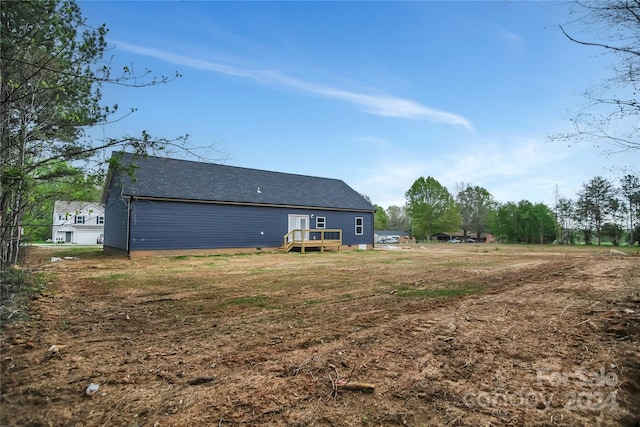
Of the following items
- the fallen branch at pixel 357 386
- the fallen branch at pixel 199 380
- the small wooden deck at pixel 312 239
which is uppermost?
the small wooden deck at pixel 312 239

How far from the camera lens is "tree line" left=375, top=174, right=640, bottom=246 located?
123ft

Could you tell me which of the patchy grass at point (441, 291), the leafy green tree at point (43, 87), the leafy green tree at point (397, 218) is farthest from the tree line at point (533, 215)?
the leafy green tree at point (43, 87)

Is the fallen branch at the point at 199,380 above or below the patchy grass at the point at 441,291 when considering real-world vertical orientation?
below

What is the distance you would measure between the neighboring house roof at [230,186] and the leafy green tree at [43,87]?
8832 mm

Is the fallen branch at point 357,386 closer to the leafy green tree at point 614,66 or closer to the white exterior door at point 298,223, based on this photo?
the leafy green tree at point 614,66

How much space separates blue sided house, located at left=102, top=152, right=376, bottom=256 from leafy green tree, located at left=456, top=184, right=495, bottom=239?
1646 inches

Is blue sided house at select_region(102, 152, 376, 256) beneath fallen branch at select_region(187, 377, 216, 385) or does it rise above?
above

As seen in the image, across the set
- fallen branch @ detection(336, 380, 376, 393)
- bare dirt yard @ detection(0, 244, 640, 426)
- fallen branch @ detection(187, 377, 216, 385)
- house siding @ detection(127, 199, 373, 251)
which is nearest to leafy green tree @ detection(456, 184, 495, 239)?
house siding @ detection(127, 199, 373, 251)

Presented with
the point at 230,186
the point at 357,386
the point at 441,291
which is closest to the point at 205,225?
the point at 230,186

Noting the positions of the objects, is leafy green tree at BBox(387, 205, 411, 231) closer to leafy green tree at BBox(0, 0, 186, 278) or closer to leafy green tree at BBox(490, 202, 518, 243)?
leafy green tree at BBox(490, 202, 518, 243)

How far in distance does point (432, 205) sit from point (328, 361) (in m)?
50.7

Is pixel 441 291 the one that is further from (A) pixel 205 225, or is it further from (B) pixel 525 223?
(B) pixel 525 223

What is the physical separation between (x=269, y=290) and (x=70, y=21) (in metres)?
4.94

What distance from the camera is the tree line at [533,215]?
1481 inches
